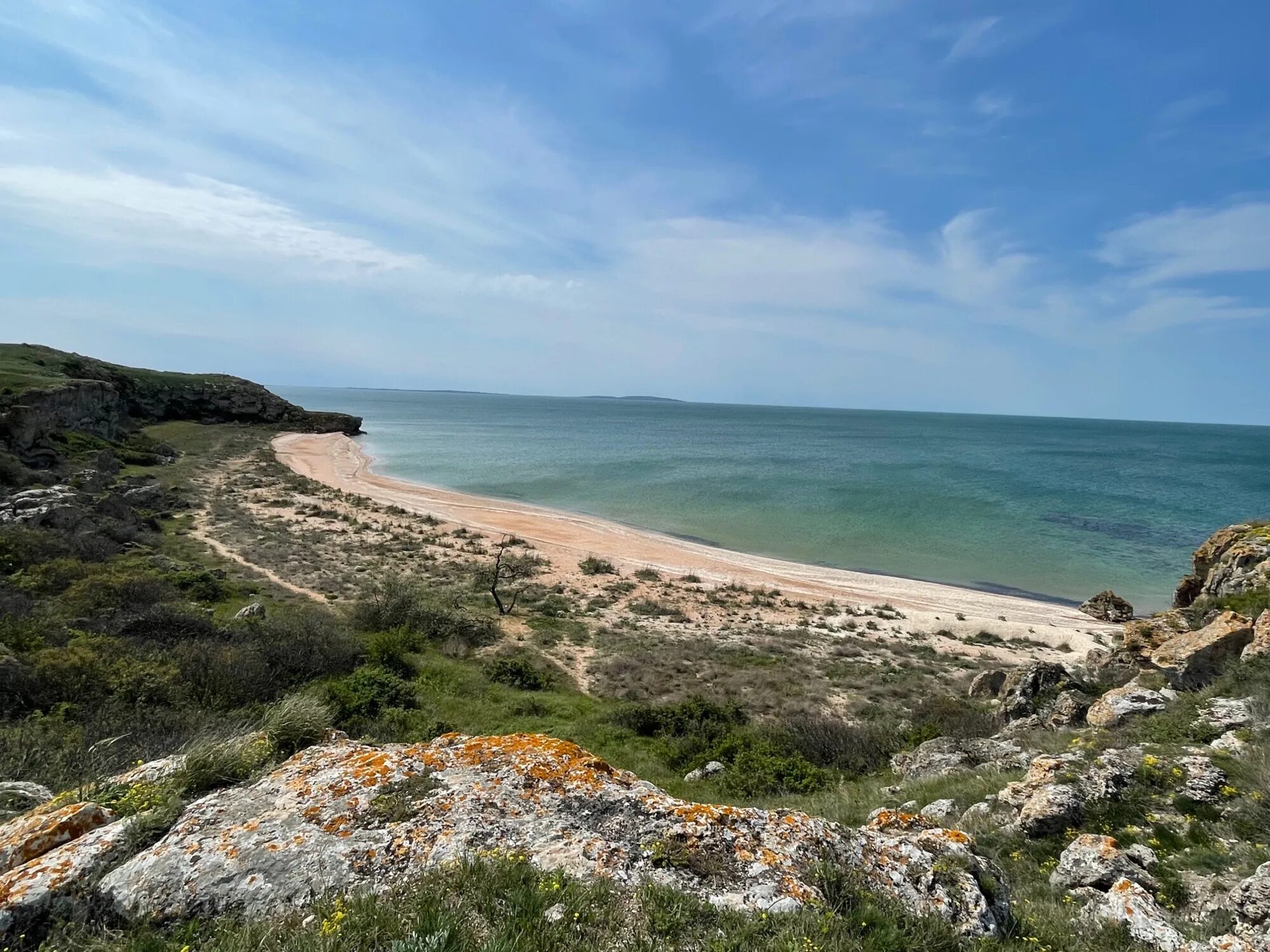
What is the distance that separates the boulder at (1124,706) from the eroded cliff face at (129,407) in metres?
43.6

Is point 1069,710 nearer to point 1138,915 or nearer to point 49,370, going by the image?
point 1138,915

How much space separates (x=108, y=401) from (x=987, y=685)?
2669 inches

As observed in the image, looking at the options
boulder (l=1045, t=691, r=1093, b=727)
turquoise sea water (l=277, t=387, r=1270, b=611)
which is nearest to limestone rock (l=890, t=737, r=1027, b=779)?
boulder (l=1045, t=691, r=1093, b=727)

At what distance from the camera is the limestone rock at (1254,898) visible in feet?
13.3

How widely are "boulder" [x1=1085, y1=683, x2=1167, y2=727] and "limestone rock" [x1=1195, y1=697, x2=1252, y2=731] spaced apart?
0.94 m

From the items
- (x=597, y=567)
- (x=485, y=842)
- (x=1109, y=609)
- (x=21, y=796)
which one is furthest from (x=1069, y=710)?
(x=1109, y=609)

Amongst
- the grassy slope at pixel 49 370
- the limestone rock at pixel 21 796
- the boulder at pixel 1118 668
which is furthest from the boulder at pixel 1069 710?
the grassy slope at pixel 49 370

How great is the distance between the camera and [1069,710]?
404 inches

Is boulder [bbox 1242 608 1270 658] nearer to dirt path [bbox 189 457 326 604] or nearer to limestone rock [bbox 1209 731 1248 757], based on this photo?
limestone rock [bbox 1209 731 1248 757]

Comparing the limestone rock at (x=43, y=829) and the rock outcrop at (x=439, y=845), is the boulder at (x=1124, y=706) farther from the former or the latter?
the limestone rock at (x=43, y=829)

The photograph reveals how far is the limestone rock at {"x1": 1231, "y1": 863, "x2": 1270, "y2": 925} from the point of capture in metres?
4.06

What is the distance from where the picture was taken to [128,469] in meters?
40.8

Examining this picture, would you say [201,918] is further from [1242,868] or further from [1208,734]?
[1208,734]

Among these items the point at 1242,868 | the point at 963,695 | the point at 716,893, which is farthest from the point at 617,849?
the point at 963,695
